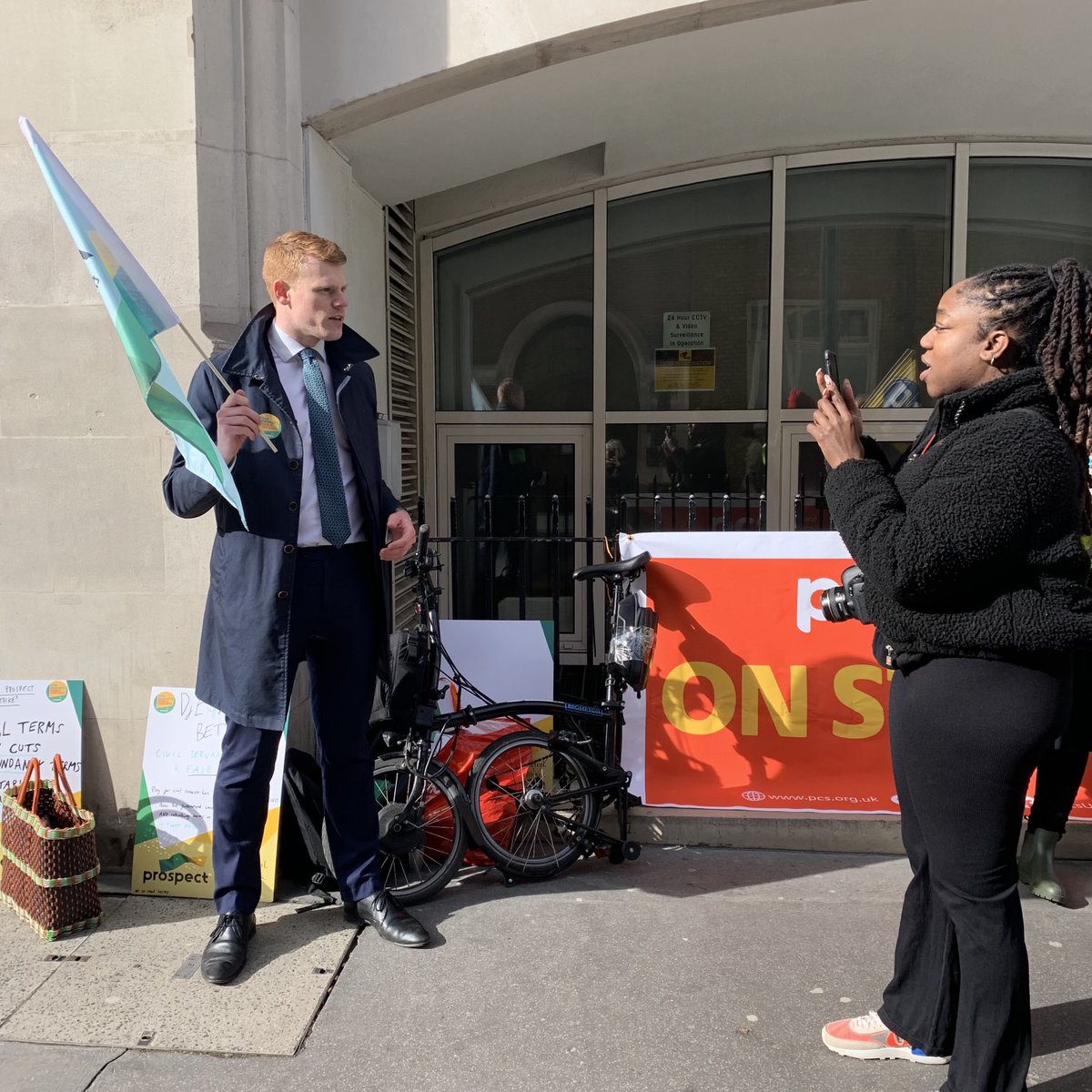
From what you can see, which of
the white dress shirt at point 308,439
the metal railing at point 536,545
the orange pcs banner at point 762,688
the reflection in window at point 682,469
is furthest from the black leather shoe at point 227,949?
the reflection in window at point 682,469

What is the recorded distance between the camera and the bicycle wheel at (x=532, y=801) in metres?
3.82

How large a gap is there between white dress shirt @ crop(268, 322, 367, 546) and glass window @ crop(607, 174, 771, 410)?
3.42 metres

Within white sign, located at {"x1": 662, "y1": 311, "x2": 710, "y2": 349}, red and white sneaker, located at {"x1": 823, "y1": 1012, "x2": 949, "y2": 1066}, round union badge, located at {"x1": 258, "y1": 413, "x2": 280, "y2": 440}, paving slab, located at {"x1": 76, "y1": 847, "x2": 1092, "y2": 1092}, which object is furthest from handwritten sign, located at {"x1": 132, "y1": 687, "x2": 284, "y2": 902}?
white sign, located at {"x1": 662, "y1": 311, "x2": 710, "y2": 349}

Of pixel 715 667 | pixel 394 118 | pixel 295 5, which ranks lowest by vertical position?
pixel 715 667

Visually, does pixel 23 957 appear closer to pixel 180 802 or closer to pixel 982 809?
pixel 180 802

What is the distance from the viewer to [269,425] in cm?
310

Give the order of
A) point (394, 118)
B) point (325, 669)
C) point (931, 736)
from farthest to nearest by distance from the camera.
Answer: point (394, 118)
point (325, 669)
point (931, 736)

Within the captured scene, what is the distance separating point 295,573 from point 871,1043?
83.4 inches

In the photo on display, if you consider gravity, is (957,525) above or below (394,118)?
below

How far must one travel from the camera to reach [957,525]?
207 cm

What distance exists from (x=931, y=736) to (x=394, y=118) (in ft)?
10.7

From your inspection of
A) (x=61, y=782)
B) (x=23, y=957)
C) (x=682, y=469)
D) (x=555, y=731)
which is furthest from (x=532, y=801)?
(x=682, y=469)

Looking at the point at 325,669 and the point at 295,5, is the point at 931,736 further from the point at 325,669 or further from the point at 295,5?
the point at 295,5

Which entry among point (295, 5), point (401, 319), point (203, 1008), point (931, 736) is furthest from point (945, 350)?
point (401, 319)
